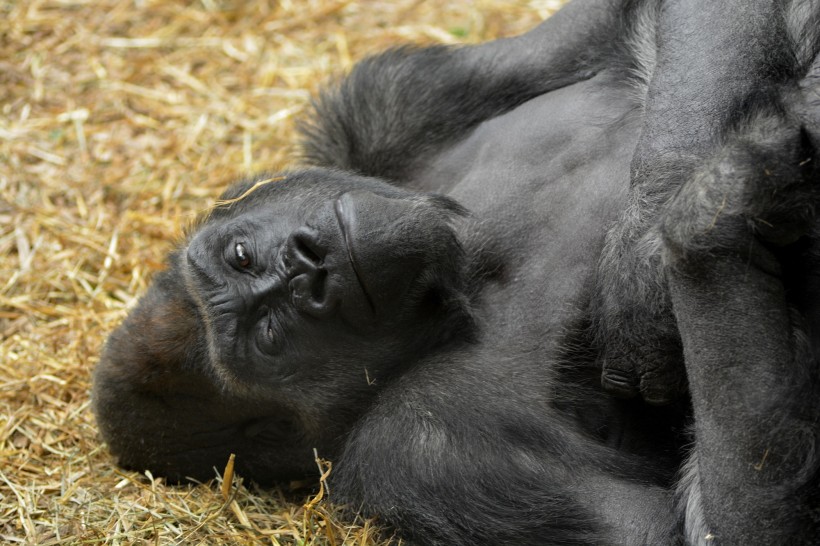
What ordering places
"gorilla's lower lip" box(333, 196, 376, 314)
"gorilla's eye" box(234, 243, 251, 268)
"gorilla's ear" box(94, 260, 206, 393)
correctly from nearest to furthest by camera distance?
"gorilla's lower lip" box(333, 196, 376, 314), "gorilla's eye" box(234, 243, 251, 268), "gorilla's ear" box(94, 260, 206, 393)

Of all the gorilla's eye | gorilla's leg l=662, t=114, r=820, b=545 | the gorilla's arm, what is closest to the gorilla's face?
the gorilla's eye

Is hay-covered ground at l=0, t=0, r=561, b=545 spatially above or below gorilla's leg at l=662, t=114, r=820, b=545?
below

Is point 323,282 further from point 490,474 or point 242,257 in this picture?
point 490,474

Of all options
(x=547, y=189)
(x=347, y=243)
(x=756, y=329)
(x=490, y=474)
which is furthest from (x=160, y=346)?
(x=756, y=329)

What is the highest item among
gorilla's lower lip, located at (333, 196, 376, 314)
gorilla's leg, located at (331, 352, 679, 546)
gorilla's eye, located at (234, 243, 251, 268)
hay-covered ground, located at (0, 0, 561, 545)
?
gorilla's lower lip, located at (333, 196, 376, 314)

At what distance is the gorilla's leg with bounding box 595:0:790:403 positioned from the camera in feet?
8.51

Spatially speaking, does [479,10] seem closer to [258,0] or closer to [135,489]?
[258,0]

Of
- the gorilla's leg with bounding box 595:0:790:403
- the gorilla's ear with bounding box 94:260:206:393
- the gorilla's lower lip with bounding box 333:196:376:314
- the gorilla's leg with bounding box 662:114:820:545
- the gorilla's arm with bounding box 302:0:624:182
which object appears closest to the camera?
the gorilla's leg with bounding box 662:114:820:545

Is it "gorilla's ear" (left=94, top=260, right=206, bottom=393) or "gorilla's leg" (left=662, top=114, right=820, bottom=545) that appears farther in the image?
"gorilla's ear" (left=94, top=260, right=206, bottom=393)

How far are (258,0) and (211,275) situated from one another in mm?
3358

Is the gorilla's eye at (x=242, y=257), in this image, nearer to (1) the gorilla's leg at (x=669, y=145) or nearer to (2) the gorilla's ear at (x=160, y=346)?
(2) the gorilla's ear at (x=160, y=346)

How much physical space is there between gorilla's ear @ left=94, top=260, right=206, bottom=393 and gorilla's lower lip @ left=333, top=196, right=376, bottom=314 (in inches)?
23.5

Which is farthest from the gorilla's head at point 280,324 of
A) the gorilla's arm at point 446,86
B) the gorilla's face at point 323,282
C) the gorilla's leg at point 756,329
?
the gorilla's leg at point 756,329

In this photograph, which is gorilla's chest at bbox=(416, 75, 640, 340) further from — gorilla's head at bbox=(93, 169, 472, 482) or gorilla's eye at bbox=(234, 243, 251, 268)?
gorilla's eye at bbox=(234, 243, 251, 268)
